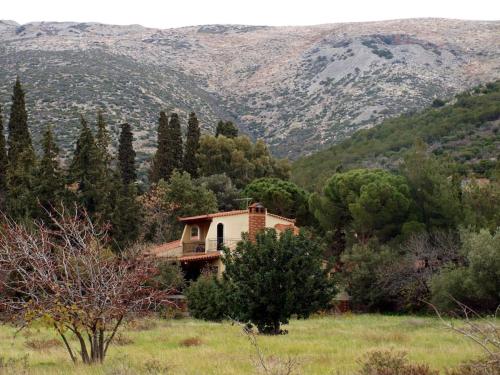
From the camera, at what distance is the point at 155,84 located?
9906cm

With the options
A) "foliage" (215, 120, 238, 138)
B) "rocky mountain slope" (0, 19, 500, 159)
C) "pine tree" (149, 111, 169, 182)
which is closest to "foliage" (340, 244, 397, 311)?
"pine tree" (149, 111, 169, 182)

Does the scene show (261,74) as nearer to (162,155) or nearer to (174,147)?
(174,147)

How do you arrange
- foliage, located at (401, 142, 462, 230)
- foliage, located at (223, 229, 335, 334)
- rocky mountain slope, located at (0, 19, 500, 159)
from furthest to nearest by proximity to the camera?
rocky mountain slope, located at (0, 19, 500, 159) → foliage, located at (401, 142, 462, 230) → foliage, located at (223, 229, 335, 334)

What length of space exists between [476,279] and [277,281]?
11.5 metres

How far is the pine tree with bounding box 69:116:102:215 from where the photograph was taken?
41812 millimetres

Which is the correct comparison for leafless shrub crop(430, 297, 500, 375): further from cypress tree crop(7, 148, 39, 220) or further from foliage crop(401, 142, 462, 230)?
cypress tree crop(7, 148, 39, 220)

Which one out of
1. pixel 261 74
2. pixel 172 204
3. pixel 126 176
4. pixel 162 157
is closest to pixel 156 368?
pixel 172 204

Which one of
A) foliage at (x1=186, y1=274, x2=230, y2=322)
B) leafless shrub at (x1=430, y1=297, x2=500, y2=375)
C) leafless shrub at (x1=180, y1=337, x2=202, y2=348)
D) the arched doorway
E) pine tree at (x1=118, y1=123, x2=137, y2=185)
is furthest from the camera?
pine tree at (x1=118, y1=123, x2=137, y2=185)

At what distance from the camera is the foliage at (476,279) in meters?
28.8

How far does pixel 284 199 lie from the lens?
49.2m

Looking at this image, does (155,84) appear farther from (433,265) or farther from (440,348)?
(440,348)

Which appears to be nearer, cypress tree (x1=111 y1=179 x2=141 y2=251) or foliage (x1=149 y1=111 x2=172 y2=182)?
cypress tree (x1=111 y1=179 x2=141 y2=251)

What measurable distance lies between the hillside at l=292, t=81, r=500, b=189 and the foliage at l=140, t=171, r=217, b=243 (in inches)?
414

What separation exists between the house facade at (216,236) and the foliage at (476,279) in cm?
1196
